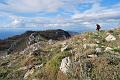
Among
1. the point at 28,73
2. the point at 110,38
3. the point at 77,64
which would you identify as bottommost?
the point at 28,73

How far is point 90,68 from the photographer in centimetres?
1187

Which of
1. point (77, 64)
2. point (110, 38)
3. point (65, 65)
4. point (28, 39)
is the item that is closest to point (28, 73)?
point (65, 65)

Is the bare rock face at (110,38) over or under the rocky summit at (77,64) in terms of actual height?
over

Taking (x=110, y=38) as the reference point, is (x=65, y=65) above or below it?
below

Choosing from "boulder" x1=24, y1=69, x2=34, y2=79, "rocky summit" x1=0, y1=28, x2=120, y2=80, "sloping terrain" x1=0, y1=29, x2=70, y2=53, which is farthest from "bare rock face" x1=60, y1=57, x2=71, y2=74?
"sloping terrain" x1=0, y1=29, x2=70, y2=53

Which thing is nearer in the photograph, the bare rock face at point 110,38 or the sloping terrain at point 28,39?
the bare rock face at point 110,38

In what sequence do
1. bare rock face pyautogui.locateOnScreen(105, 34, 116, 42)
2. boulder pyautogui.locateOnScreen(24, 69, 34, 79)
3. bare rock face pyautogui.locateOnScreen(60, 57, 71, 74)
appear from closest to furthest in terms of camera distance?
bare rock face pyautogui.locateOnScreen(60, 57, 71, 74) < boulder pyautogui.locateOnScreen(24, 69, 34, 79) < bare rock face pyautogui.locateOnScreen(105, 34, 116, 42)

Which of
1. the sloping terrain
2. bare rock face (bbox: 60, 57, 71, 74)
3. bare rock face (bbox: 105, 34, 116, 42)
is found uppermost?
bare rock face (bbox: 105, 34, 116, 42)

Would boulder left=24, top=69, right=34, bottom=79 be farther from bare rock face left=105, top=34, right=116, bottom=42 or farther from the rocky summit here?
bare rock face left=105, top=34, right=116, bottom=42

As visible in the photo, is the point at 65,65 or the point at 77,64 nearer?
the point at 77,64

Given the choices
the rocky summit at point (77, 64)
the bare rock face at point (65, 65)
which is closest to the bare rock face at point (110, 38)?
the rocky summit at point (77, 64)

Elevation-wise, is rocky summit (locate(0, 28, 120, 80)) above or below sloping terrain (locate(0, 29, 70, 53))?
above

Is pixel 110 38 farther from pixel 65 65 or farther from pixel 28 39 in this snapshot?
pixel 28 39

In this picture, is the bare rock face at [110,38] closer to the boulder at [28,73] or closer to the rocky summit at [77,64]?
the rocky summit at [77,64]
